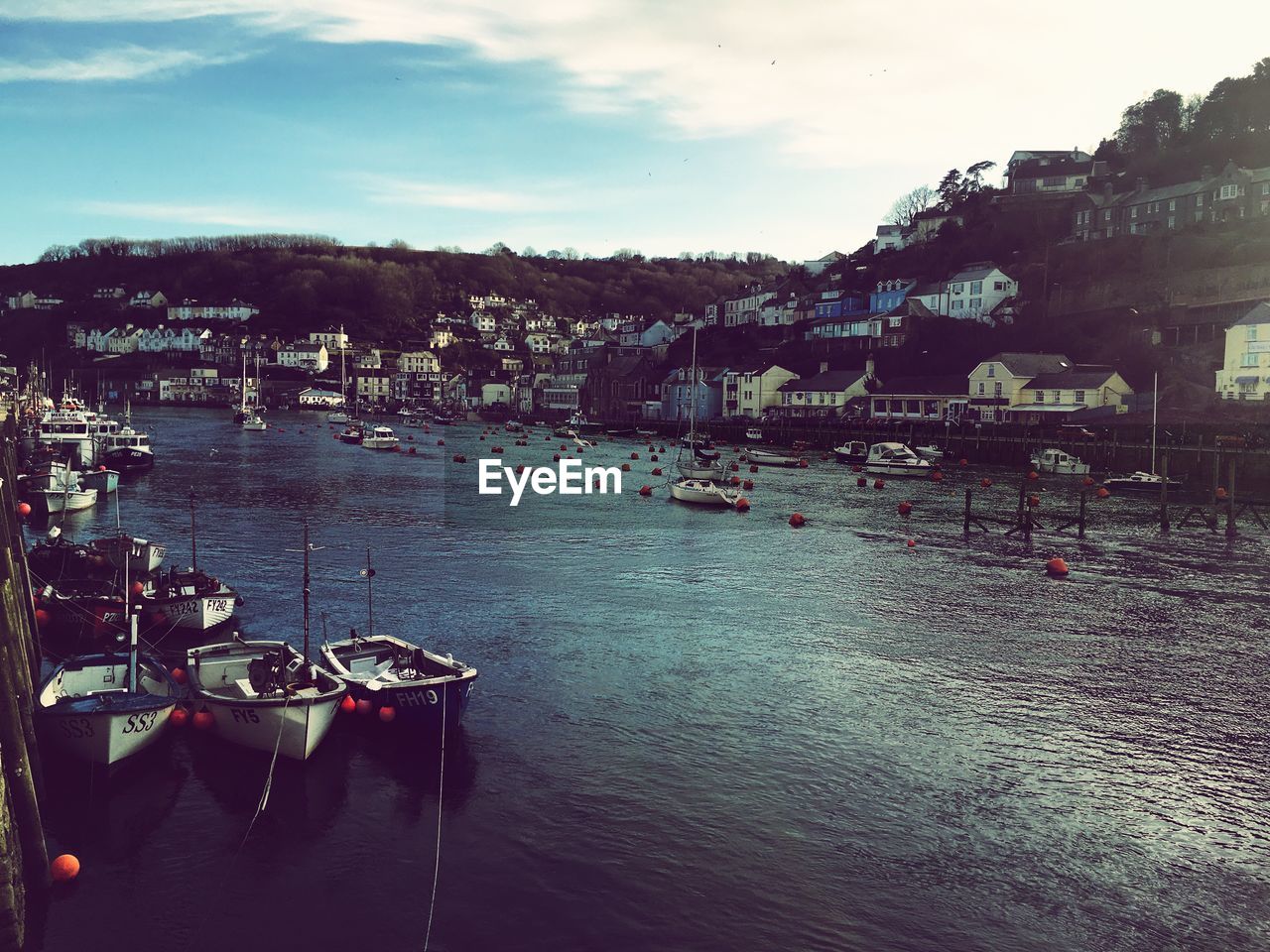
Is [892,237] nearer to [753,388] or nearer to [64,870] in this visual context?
[753,388]

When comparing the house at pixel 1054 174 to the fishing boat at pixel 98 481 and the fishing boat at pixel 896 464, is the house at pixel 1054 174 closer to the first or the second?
the fishing boat at pixel 896 464

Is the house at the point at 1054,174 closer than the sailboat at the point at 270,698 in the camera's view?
No

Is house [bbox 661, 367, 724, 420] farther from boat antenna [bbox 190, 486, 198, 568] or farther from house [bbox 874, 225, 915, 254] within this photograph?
boat antenna [bbox 190, 486, 198, 568]

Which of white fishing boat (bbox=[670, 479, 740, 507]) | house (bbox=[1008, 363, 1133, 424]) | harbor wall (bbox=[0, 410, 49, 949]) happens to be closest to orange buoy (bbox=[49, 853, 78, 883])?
harbor wall (bbox=[0, 410, 49, 949])

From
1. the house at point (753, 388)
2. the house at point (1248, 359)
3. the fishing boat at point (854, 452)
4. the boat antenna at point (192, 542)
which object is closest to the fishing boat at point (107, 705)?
the boat antenna at point (192, 542)

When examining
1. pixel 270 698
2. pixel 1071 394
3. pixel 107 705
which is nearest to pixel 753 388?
pixel 1071 394

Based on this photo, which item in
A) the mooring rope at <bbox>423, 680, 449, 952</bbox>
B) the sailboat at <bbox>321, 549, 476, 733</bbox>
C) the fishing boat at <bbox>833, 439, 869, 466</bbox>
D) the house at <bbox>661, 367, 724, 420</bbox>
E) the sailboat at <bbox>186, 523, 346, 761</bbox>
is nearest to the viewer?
the mooring rope at <bbox>423, 680, 449, 952</bbox>

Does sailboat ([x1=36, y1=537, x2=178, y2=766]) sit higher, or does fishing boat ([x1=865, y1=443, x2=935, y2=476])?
fishing boat ([x1=865, y1=443, x2=935, y2=476])
